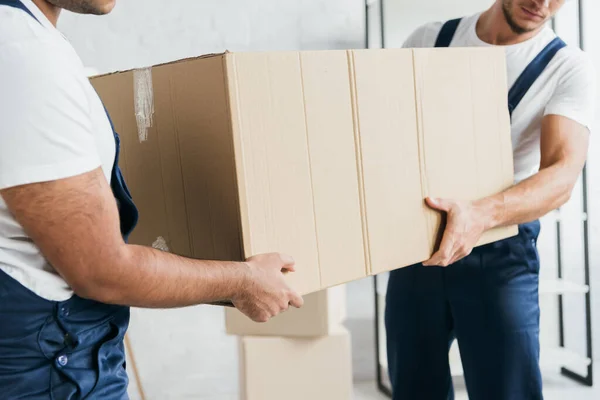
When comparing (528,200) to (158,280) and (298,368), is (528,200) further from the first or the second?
(298,368)

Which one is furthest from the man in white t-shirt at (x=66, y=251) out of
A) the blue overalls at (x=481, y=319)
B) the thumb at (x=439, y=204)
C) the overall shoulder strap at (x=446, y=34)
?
the overall shoulder strap at (x=446, y=34)

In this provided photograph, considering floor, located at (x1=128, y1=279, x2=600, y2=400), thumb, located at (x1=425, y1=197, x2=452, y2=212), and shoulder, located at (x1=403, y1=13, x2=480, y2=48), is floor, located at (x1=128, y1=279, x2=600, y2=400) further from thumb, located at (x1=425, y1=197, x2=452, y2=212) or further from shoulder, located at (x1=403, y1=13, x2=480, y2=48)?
thumb, located at (x1=425, y1=197, x2=452, y2=212)

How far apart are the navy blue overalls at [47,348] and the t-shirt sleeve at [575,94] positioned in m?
1.02

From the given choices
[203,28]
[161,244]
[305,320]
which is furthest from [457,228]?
[203,28]

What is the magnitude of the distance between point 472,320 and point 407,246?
471 millimetres

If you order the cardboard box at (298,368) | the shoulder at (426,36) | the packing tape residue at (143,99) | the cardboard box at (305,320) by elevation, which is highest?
the shoulder at (426,36)

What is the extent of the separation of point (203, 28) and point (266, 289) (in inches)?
82.1

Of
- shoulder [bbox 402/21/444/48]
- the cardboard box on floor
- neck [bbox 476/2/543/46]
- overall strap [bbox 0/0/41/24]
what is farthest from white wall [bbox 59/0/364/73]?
overall strap [bbox 0/0/41/24]

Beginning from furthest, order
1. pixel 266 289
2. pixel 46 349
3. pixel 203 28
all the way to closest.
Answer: pixel 203 28, pixel 266 289, pixel 46 349

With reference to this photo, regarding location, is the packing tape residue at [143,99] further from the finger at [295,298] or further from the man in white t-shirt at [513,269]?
the man in white t-shirt at [513,269]

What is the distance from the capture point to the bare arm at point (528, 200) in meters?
1.21

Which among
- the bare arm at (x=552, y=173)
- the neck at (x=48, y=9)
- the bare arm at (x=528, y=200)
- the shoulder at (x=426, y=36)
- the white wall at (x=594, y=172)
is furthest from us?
the white wall at (x=594, y=172)

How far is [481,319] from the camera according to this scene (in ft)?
5.02

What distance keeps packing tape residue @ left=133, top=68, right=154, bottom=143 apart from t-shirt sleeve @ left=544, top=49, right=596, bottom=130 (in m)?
0.89
